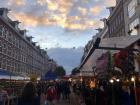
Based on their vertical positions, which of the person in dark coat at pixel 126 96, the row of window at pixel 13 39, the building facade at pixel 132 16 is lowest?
the person in dark coat at pixel 126 96

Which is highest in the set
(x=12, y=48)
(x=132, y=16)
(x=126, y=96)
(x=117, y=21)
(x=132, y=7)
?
(x=117, y=21)

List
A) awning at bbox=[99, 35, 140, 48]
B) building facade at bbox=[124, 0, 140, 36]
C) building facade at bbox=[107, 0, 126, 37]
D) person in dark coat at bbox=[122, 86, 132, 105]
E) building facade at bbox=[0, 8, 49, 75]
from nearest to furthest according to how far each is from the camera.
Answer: awning at bbox=[99, 35, 140, 48]
person in dark coat at bbox=[122, 86, 132, 105]
building facade at bbox=[124, 0, 140, 36]
building facade at bbox=[107, 0, 126, 37]
building facade at bbox=[0, 8, 49, 75]

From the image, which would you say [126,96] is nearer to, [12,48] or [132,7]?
[132,7]

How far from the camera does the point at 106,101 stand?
17.6 m

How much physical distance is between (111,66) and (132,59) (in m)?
1.60

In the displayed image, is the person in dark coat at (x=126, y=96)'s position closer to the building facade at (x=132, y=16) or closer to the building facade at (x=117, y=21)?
the building facade at (x=132, y=16)

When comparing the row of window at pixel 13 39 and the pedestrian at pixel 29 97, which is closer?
the pedestrian at pixel 29 97

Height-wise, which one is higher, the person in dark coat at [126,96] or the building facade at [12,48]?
the building facade at [12,48]

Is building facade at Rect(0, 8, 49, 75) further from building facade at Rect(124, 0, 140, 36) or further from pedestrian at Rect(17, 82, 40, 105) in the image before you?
pedestrian at Rect(17, 82, 40, 105)

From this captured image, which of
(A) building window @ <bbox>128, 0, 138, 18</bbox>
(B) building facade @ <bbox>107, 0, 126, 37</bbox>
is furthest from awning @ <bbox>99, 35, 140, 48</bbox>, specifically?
(B) building facade @ <bbox>107, 0, 126, 37</bbox>

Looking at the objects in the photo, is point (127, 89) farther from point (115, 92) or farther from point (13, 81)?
point (13, 81)

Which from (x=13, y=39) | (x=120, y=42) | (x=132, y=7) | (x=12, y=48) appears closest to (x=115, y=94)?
(x=120, y=42)

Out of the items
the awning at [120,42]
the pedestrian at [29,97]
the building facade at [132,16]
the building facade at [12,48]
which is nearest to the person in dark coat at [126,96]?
the awning at [120,42]

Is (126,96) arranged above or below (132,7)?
below
